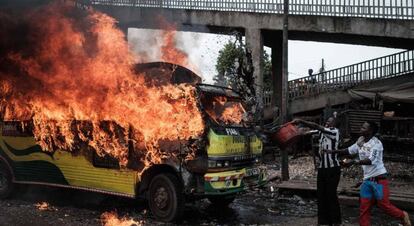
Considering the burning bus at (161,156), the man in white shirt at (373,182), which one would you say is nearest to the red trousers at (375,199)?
the man in white shirt at (373,182)

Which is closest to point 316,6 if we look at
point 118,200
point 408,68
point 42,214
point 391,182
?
point 408,68

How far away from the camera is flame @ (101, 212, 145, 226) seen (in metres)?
7.97

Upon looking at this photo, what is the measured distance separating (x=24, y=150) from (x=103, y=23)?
3.47 m

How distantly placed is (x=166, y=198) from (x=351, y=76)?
12.6 meters

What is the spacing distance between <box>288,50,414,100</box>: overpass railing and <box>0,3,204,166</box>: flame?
11302 millimetres

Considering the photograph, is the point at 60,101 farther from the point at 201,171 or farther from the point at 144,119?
the point at 201,171

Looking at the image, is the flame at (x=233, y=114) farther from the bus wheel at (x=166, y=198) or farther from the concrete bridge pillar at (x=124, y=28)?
the concrete bridge pillar at (x=124, y=28)

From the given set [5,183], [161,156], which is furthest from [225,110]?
[5,183]

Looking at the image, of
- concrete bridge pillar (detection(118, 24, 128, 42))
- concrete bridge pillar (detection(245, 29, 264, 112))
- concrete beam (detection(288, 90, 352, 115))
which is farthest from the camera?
concrete bridge pillar (detection(245, 29, 264, 112))

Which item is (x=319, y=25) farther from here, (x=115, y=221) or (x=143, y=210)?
(x=115, y=221)

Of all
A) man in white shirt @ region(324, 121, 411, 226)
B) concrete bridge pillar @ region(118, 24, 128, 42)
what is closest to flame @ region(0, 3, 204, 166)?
concrete bridge pillar @ region(118, 24, 128, 42)

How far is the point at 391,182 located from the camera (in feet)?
38.6

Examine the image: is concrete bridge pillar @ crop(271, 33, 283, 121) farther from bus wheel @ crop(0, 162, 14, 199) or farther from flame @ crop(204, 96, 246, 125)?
bus wheel @ crop(0, 162, 14, 199)

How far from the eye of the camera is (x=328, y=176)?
7703mm
